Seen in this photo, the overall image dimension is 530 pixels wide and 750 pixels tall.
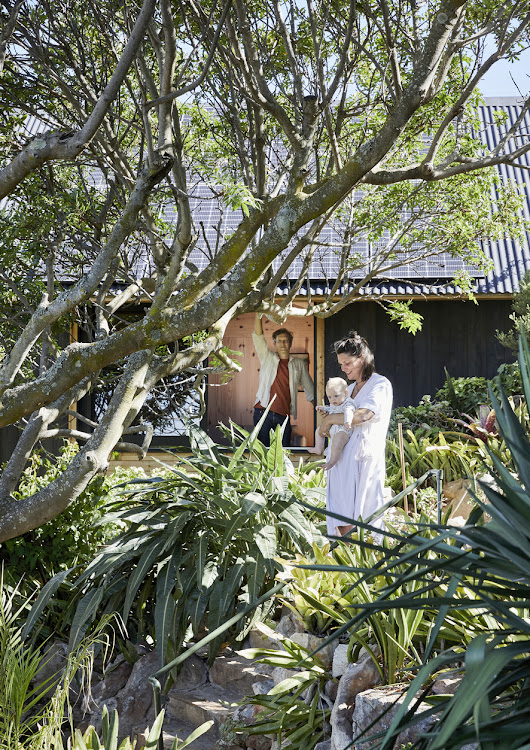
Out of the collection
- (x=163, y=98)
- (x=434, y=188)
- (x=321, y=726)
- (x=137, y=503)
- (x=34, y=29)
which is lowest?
(x=321, y=726)

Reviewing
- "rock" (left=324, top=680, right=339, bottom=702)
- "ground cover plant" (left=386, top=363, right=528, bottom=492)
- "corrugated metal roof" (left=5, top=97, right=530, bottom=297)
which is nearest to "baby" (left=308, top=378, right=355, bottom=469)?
"rock" (left=324, top=680, right=339, bottom=702)

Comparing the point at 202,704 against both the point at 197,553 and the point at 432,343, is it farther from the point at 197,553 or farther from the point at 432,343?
the point at 432,343

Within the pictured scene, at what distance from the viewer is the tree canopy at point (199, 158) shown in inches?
140

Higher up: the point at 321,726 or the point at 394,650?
the point at 394,650

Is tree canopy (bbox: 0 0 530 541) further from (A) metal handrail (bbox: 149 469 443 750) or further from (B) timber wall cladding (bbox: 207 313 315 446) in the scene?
(B) timber wall cladding (bbox: 207 313 315 446)

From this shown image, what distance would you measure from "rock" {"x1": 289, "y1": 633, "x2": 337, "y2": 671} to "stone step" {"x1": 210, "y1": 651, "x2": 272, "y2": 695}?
505 mm

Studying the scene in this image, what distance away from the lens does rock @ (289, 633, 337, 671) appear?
12.7ft

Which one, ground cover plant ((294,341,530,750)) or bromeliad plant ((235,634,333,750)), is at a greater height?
ground cover plant ((294,341,530,750))

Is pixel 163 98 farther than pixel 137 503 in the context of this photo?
No

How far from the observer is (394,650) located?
3305 mm

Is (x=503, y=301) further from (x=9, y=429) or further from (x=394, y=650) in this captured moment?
(x=394, y=650)

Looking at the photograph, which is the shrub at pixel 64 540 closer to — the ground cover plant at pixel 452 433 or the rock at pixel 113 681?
the rock at pixel 113 681

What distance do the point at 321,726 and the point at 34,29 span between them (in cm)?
513

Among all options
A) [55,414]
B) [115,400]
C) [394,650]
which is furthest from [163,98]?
[394,650]
